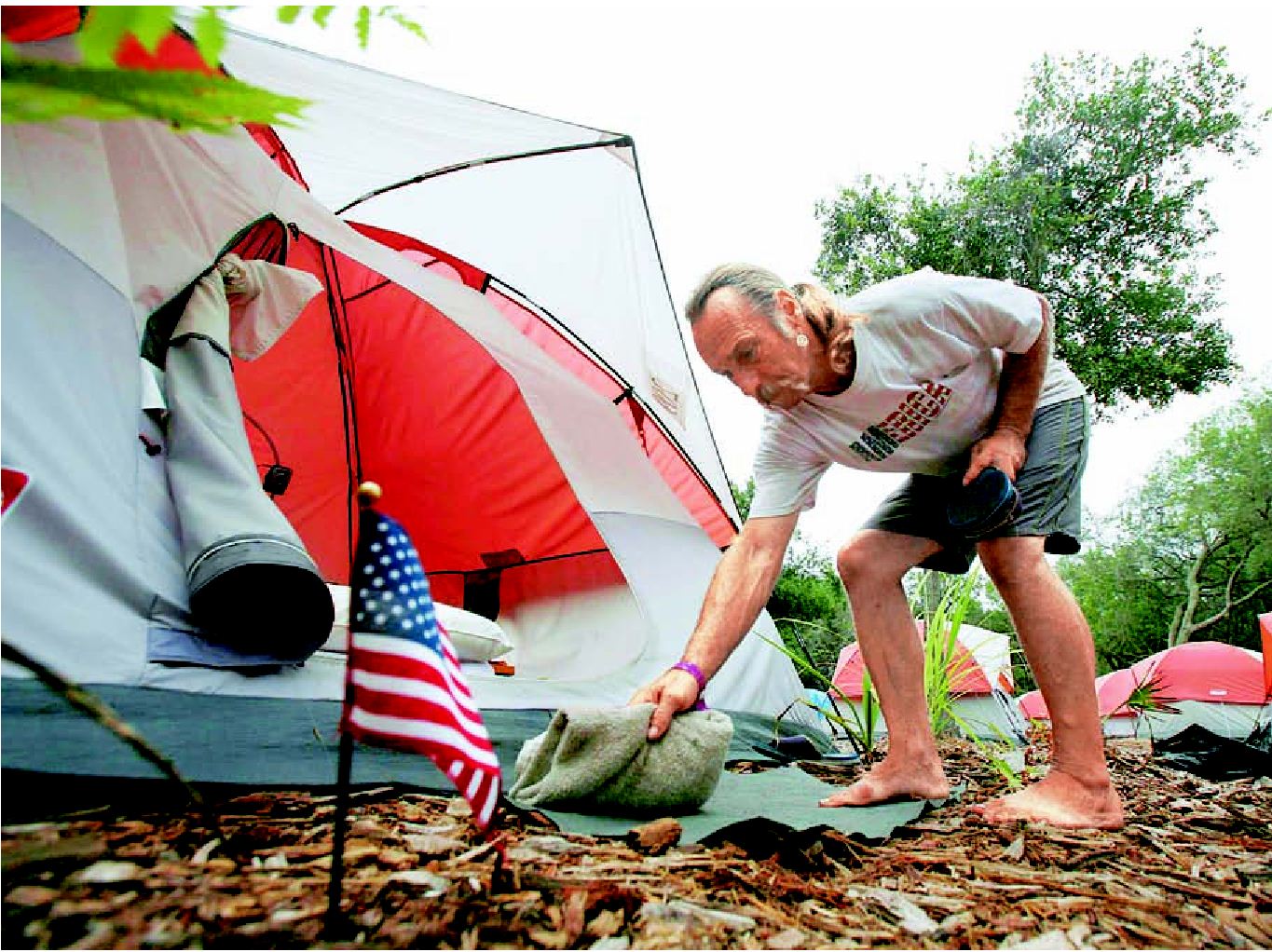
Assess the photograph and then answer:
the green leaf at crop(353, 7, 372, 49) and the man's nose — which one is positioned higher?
the man's nose

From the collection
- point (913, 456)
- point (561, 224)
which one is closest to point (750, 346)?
point (913, 456)

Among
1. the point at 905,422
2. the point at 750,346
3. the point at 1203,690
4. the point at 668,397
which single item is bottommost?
the point at 1203,690

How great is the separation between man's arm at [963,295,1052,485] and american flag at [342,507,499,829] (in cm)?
135

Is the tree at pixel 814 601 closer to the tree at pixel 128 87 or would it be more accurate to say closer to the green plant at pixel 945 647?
the green plant at pixel 945 647

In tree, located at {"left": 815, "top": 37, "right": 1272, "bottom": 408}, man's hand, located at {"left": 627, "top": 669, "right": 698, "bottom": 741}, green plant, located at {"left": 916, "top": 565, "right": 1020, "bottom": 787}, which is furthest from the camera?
tree, located at {"left": 815, "top": 37, "right": 1272, "bottom": 408}

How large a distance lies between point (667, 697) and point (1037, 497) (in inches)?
35.7

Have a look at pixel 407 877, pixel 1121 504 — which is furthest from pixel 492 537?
pixel 1121 504

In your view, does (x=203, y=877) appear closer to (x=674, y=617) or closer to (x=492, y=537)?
(x=674, y=617)

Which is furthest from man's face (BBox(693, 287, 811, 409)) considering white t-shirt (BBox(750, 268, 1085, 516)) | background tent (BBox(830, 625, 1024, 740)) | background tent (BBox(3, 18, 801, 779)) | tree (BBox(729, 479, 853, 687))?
tree (BBox(729, 479, 853, 687))

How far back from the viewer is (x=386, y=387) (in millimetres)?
3318

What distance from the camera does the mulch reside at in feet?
2.55

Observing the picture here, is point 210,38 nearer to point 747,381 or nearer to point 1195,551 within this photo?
point 747,381

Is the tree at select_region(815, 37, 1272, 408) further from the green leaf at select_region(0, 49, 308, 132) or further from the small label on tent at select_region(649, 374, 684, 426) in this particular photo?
the green leaf at select_region(0, 49, 308, 132)

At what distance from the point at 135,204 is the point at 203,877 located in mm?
1479
